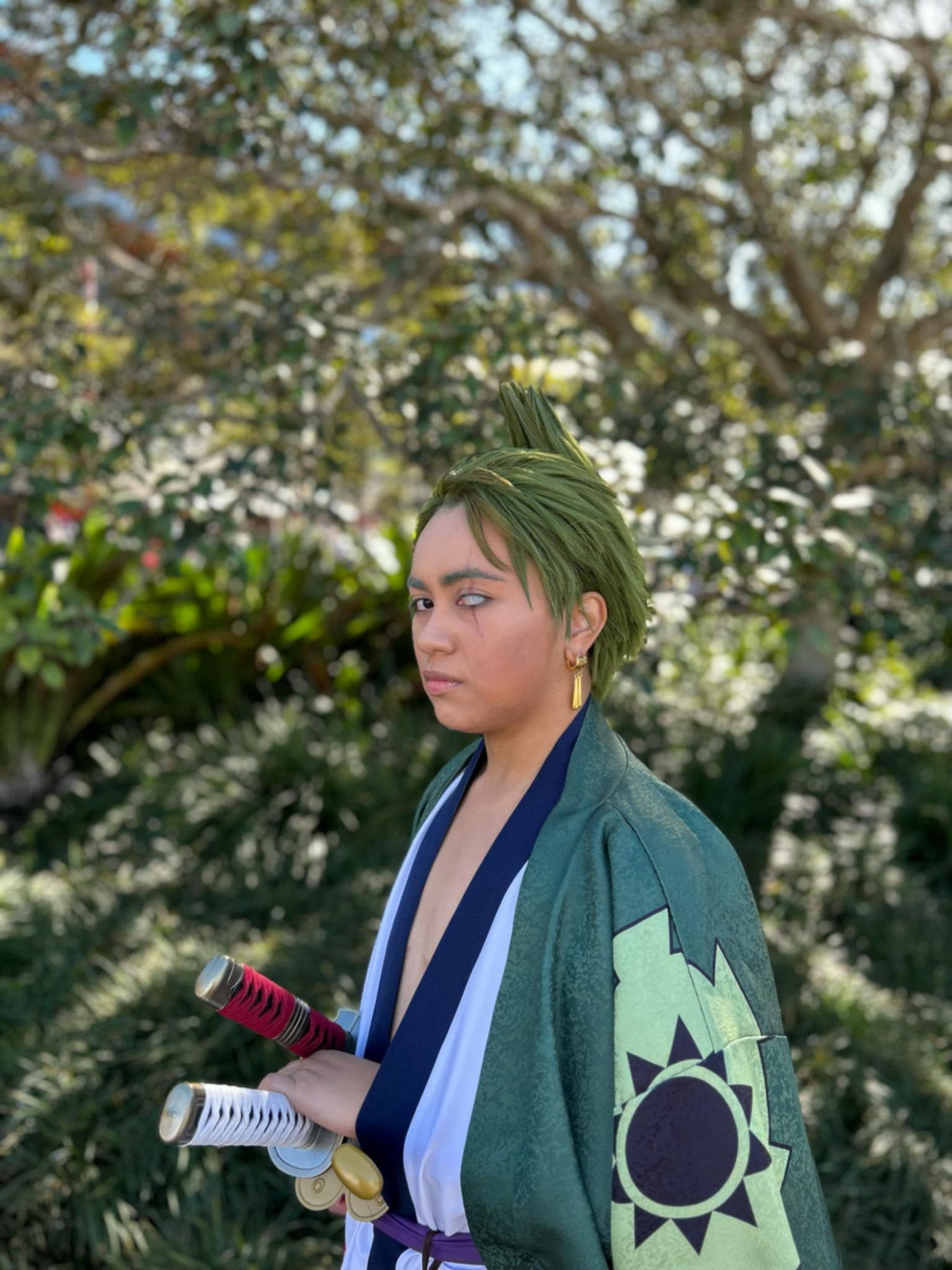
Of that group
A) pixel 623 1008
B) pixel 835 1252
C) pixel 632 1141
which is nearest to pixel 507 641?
pixel 623 1008

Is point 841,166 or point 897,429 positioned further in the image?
point 841,166

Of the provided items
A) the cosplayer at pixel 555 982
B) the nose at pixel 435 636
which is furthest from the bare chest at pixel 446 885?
the nose at pixel 435 636

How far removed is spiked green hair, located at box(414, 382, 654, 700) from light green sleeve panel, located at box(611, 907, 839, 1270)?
0.40 meters

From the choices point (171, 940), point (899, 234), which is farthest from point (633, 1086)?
point (899, 234)

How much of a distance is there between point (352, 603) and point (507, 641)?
15.2ft

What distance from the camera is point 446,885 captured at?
4.93 ft

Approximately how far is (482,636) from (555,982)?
397mm

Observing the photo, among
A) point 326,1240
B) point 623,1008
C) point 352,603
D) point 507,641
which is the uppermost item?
point 352,603

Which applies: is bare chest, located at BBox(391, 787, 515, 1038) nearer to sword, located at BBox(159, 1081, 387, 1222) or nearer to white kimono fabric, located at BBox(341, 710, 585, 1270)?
white kimono fabric, located at BBox(341, 710, 585, 1270)

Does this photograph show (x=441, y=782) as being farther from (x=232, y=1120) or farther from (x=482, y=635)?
(x=232, y=1120)

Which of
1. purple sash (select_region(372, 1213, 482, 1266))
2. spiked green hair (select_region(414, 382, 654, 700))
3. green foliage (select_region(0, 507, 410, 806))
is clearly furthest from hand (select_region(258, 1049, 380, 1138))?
green foliage (select_region(0, 507, 410, 806))

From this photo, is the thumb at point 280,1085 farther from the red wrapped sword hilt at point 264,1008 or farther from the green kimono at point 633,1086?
the green kimono at point 633,1086

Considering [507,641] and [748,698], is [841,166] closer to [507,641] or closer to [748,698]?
[748,698]

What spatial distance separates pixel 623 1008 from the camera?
4.01ft
